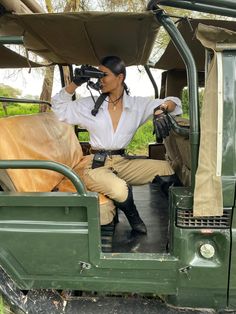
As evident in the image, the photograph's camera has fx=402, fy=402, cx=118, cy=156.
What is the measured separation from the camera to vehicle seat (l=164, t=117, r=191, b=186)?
113 inches

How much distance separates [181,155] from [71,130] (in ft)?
3.79

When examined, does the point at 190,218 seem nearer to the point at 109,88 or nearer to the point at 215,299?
the point at 215,299

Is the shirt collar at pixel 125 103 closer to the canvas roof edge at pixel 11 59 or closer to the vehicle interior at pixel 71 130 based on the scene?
the vehicle interior at pixel 71 130

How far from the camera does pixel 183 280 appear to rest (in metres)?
2.33

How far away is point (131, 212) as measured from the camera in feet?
9.40

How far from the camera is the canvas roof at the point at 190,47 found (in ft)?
7.90

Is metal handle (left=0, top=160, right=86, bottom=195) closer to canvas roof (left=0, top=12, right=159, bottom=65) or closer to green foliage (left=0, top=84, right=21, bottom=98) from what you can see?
canvas roof (left=0, top=12, right=159, bottom=65)

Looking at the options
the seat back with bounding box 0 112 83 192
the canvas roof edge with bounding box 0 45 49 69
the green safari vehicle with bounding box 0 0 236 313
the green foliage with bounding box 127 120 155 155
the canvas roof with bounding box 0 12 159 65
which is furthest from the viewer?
the green foliage with bounding box 127 120 155 155

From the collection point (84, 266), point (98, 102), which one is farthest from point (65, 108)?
point (84, 266)

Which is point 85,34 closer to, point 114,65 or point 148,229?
point 114,65

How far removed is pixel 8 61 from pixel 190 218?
2865 mm

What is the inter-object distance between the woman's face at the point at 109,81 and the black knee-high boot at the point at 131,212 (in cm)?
80

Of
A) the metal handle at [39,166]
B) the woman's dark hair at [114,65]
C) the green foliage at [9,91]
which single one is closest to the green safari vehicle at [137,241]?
the metal handle at [39,166]

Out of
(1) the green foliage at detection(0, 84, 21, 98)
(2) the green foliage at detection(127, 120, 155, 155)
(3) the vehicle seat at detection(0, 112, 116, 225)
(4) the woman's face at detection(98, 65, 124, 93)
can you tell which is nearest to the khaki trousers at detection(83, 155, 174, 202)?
(3) the vehicle seat at detection(0, 112, 116, 225)
